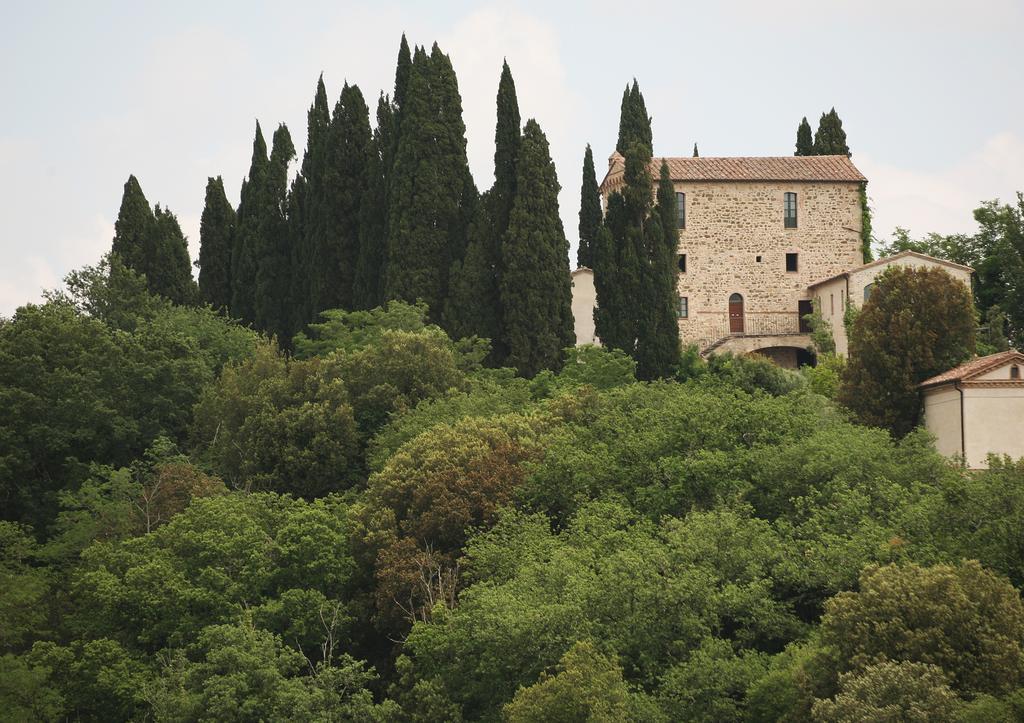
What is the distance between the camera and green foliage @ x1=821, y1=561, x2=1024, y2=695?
24.4 m

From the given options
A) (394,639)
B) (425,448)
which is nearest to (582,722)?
(394,639)

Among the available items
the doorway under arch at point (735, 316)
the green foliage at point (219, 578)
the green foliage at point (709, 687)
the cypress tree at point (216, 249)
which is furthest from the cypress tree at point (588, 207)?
the green foliage at point (709, 687)

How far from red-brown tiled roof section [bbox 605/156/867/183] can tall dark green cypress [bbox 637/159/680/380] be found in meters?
7.41

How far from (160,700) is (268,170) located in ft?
90.1

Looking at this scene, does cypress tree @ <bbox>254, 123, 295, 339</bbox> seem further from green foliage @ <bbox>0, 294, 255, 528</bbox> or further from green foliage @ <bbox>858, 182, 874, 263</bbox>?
green foliage @ <bbox>858, 182, 874, 263</bbox>

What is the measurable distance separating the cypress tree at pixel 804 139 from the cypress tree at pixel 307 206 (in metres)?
16.5

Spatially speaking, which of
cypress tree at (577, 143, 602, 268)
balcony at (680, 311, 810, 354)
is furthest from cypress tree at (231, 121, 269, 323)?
balcony at (680, 311, 810, 354)

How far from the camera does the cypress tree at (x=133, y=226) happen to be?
57438 millimetres

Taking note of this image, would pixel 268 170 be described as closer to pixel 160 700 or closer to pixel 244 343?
pixel 244 343

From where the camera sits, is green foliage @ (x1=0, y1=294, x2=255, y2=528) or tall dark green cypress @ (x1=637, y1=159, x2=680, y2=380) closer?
green foliage @ (x1=0, y1=294, x2=255, y2=528)

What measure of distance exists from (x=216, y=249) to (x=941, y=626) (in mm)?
37612

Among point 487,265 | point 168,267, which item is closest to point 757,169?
point 487,265

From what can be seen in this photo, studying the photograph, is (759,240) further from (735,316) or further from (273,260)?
(273,260)

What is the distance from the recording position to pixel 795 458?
34188mm
